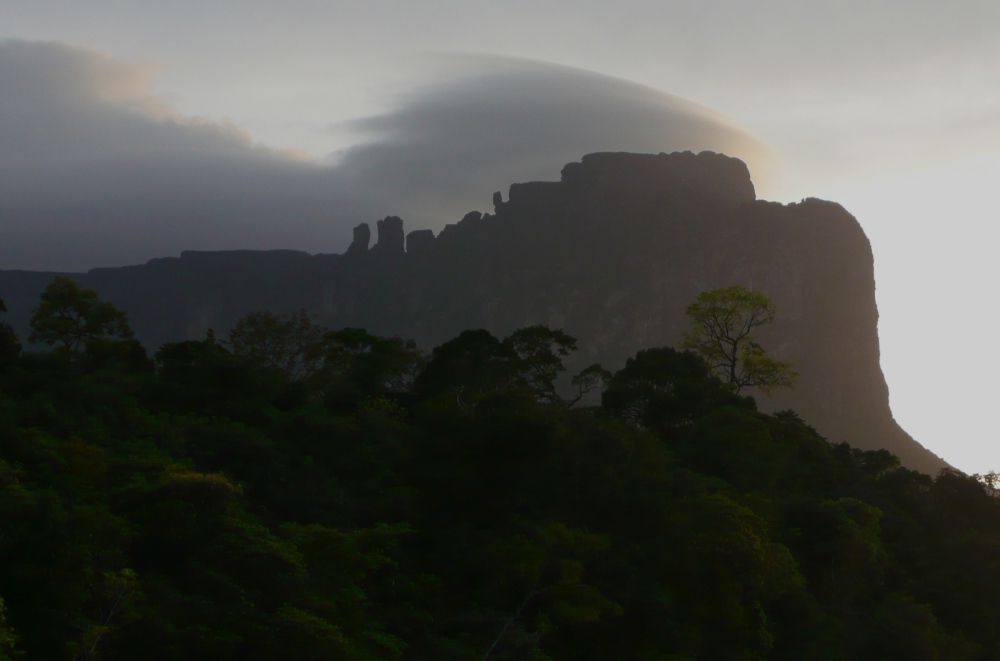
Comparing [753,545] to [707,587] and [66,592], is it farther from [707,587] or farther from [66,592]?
[66,592]

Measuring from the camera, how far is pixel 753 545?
1138 inches

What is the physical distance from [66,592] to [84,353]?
43074 millimetres

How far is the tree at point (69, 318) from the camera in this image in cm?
6044

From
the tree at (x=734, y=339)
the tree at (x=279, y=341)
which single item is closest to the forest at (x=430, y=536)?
the tree at (x=734, y=339)

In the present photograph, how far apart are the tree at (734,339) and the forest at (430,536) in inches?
432

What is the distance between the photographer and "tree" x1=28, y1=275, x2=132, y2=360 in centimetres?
6044

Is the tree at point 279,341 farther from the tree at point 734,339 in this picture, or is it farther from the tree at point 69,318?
the tree at point 734,339

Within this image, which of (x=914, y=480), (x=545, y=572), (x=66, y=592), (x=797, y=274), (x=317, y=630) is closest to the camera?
(x=66, y=592)

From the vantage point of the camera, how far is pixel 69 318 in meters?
61.4

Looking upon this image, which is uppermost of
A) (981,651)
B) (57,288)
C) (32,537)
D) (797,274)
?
(797,274)

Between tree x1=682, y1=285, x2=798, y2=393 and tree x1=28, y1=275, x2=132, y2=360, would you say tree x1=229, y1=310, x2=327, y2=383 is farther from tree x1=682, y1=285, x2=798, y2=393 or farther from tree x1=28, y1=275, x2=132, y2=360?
tree x1=682, y1=285, x2=798, y2=393

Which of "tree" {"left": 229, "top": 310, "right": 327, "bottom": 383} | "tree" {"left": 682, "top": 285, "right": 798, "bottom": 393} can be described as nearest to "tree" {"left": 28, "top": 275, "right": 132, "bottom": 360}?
"tree" {"left": 229, "top": 310, "right": 327, "bottom": 383}

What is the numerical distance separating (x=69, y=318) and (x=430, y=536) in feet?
133

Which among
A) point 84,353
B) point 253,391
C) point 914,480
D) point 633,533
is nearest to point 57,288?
point 84,353
